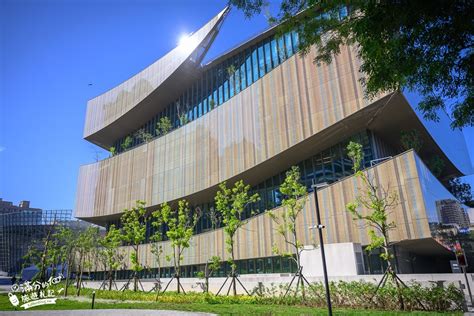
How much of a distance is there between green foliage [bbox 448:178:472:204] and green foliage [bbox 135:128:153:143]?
34486 mm

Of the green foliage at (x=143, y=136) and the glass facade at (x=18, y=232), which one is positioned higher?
the green foliage at (x=143, y=136)

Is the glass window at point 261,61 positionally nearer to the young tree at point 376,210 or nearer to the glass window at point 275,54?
the glass window at point 275,54

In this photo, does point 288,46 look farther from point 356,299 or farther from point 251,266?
point 356,299

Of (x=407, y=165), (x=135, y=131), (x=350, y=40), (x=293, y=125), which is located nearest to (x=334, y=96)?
(x=293, y=125)

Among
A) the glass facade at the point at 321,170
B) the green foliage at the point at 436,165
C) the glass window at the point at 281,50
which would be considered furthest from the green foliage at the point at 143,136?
the green foliage at the point at 436,165

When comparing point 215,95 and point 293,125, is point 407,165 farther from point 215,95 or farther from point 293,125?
point 215,95

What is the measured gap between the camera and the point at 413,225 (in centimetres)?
1727

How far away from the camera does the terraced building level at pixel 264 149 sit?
63.5ft

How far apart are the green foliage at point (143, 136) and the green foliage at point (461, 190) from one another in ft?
113

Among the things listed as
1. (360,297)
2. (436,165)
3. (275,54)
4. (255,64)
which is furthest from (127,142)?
(360,297)

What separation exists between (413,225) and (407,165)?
10.1ft

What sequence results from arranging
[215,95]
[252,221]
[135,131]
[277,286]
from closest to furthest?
[277,286], [252,221], [215,95], [135,131]

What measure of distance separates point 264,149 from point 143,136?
21.4m

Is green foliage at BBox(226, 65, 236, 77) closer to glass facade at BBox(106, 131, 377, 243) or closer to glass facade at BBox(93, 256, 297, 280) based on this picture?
glass facade at BBox(106, 131, 377, 243)
